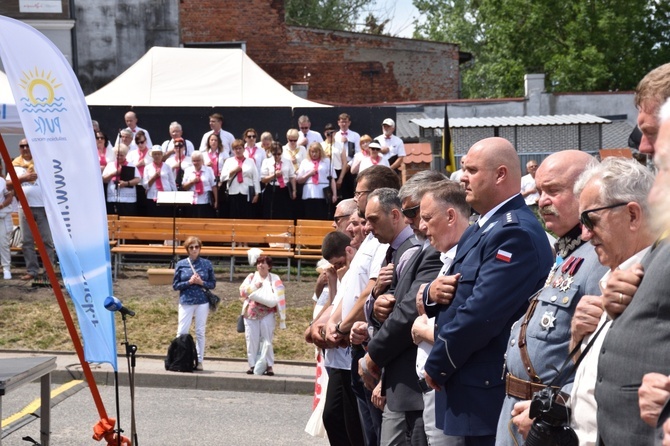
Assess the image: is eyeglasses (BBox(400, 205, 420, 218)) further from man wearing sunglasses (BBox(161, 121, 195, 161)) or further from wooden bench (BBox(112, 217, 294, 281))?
man wearing sunglasses (BBox(161, 121, 195, 161))

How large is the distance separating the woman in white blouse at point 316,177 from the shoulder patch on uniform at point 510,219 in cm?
1490

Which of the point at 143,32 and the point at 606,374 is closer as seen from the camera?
the point at 606,374

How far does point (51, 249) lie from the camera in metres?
18.4

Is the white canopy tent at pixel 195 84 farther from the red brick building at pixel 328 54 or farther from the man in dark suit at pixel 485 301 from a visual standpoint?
the man in dark suit at pixel 485 301

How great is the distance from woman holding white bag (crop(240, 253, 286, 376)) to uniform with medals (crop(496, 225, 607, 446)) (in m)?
8.83

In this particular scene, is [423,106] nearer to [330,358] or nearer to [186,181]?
[186,181]

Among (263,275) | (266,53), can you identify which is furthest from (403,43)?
(263,275)

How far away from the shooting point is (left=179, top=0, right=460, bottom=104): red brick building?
39.8 metres

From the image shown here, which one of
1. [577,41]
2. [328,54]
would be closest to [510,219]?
[328,54]

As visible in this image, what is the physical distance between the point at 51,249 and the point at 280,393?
7.01 m

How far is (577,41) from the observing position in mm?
48219

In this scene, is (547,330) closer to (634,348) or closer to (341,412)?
(634,348)

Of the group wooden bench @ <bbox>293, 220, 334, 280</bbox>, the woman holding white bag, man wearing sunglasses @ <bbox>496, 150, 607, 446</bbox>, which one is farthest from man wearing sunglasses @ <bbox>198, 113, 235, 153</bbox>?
man wearing sunglasses @ <bbox>496, 150, 607, 446</bbox>

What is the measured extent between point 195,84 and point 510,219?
21.9 meters
